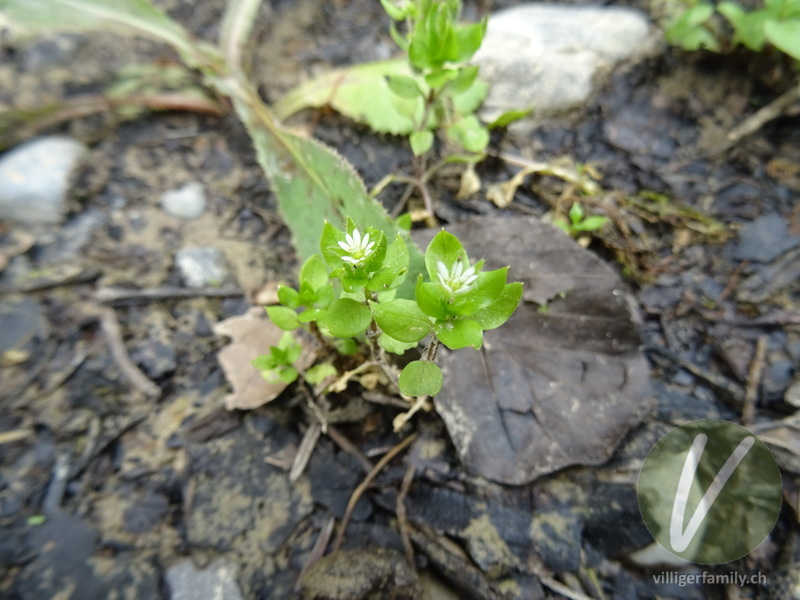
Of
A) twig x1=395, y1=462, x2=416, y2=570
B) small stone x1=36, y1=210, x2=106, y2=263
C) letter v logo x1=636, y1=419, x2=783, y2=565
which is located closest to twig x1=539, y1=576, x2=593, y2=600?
letter v logo x1=636, y1=419, x2=783, y2=565

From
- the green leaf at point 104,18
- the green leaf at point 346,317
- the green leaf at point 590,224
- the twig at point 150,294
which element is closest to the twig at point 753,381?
the green leaf at point 590,224

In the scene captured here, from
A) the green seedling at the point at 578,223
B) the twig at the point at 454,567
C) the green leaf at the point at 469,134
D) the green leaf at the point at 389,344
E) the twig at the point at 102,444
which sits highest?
the green leaf at the point at 469,134

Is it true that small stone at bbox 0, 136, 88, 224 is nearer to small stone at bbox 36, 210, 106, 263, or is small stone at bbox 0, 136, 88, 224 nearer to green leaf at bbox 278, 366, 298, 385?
small stone at bbox 36, 210, 106, 263

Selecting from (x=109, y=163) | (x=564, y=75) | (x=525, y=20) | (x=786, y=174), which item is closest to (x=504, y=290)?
(x=564, y=75)

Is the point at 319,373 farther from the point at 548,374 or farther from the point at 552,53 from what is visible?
the point at 552,53

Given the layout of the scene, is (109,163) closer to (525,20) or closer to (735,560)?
(525,20)

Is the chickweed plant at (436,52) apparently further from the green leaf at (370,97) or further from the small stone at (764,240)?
the small stone at (764,240)
